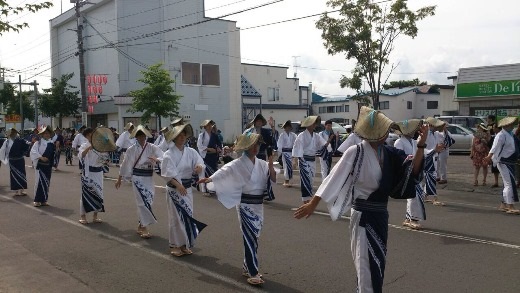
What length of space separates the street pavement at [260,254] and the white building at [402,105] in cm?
3564

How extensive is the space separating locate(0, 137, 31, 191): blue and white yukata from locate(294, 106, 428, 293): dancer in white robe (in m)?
11.6

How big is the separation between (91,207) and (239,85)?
33028 mm

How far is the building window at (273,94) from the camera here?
50.3 meters

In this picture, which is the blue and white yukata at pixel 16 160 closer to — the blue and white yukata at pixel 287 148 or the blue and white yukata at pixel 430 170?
the blue and white yukata at pixel 287 148

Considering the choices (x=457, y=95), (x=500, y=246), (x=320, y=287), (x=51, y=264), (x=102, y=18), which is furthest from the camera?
(x=102, y=18)

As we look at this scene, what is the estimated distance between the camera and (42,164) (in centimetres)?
1173

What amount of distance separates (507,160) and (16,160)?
12.3 meters

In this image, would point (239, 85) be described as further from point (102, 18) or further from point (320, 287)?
point (320, 287)

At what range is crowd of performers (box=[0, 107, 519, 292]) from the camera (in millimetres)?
4285

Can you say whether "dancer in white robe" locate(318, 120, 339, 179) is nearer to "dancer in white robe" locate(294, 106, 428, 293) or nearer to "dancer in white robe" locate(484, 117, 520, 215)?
"dancer in white robe" locate(484, 117, 520, 215)

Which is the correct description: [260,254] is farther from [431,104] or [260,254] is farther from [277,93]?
[431,104]

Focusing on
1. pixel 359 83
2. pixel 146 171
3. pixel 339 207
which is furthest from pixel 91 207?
pixel 359 83

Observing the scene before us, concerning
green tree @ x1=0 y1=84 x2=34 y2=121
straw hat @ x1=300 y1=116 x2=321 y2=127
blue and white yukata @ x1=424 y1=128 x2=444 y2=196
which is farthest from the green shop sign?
green tree @ x1=0 y1=84 x2=34 y2=121

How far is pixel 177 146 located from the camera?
Answer: 6.95 metres
